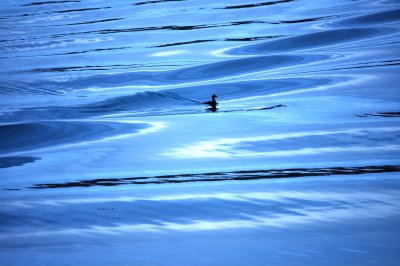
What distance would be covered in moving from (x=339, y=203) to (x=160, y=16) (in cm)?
492

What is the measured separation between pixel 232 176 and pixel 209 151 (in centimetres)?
29

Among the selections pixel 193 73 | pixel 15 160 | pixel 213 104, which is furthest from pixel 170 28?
pixel 15 160

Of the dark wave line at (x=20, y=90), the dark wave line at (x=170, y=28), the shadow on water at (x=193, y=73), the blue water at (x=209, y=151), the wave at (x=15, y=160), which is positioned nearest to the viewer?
the blue water at (x=209, y=151)

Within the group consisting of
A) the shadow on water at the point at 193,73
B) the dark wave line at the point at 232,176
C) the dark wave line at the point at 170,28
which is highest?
the dark wave line at the point at 170,28

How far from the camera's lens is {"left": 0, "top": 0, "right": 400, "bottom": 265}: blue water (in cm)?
124

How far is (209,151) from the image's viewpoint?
1925 mm

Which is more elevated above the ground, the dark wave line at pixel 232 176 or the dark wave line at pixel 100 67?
the dark wave line at pixel 100 67

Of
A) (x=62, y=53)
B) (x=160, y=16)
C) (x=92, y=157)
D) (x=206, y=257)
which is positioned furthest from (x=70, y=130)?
(x=160, y=16)

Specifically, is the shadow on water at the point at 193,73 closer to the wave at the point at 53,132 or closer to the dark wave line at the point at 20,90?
the dark wave line at the point at 20,90

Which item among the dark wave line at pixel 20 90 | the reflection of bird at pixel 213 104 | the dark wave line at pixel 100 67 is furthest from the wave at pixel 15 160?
the dark wave line at pixel 100 67

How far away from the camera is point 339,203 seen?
139cm

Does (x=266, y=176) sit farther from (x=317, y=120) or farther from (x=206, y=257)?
(x=317, y=120)

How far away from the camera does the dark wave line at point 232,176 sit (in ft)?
5.27

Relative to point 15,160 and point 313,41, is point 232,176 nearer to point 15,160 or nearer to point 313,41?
point 15,160
